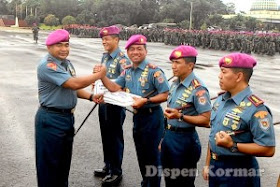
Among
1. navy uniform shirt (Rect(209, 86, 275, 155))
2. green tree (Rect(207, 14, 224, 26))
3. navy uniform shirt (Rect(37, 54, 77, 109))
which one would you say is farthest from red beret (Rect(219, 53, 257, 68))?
green tree (Rect(207, 14, 224, 26))

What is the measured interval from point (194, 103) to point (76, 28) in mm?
44824

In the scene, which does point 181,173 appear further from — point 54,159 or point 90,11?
point 90,11

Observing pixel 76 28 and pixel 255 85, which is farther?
pixel 76 28

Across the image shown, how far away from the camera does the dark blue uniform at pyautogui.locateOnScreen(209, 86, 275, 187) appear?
2.45m

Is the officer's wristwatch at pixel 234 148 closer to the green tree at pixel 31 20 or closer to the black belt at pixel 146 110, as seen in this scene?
the black belt at pixel 146 110

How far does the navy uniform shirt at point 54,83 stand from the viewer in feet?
10.9

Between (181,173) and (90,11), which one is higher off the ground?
(90,11)

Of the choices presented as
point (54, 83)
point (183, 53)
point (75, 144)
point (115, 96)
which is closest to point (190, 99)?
point (183, 53)

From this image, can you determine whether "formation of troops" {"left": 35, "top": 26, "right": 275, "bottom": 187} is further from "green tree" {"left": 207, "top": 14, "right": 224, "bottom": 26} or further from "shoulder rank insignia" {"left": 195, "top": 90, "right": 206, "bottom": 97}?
"green tree" {"left": 207, "top": 14, "right": 224, "bottom": 26}

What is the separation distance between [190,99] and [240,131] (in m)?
0.74

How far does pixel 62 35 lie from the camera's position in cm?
340

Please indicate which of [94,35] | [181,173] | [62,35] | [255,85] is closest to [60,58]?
[62,35]

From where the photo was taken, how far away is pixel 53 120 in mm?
3447

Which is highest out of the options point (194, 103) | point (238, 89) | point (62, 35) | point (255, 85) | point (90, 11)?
point (90, 11)
